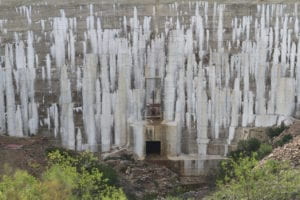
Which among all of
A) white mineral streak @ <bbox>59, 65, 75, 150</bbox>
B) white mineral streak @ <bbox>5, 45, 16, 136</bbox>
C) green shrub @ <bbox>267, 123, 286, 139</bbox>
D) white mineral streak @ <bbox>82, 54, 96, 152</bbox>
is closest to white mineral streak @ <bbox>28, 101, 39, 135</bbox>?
white mineral streak @ <bbox>5, 45, 16, 136</bbox>

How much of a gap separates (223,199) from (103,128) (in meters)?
7.20

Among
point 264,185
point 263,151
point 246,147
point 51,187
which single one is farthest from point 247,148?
point 51,187

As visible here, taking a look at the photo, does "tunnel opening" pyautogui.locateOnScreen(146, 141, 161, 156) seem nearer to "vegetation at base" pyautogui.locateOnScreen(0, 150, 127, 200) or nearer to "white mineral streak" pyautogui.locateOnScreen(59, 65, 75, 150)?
"white mineral streak" pyautogui.locateOnScreen(59, 65, 75, 150)

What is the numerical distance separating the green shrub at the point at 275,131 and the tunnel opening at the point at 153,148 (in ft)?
10.9

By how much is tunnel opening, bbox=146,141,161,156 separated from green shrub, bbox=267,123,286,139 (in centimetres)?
333

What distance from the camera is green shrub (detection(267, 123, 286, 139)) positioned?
16.7 metres

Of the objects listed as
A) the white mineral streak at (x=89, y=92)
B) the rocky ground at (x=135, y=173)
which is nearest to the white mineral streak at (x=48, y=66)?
the white mineral streak at (x=89, y=92)

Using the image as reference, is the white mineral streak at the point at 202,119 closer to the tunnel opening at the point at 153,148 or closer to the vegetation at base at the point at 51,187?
the tunnel opening at the point at 153,148

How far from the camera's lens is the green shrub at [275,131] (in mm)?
16686

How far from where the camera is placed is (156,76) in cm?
1697

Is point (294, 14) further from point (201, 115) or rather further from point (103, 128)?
point (103, 128)

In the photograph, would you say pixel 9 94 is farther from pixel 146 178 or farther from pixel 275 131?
pixel 275 131

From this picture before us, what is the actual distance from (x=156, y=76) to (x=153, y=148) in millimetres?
2228

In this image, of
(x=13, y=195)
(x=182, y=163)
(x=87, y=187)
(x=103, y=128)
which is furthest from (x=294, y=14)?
(x=13, y=195)
